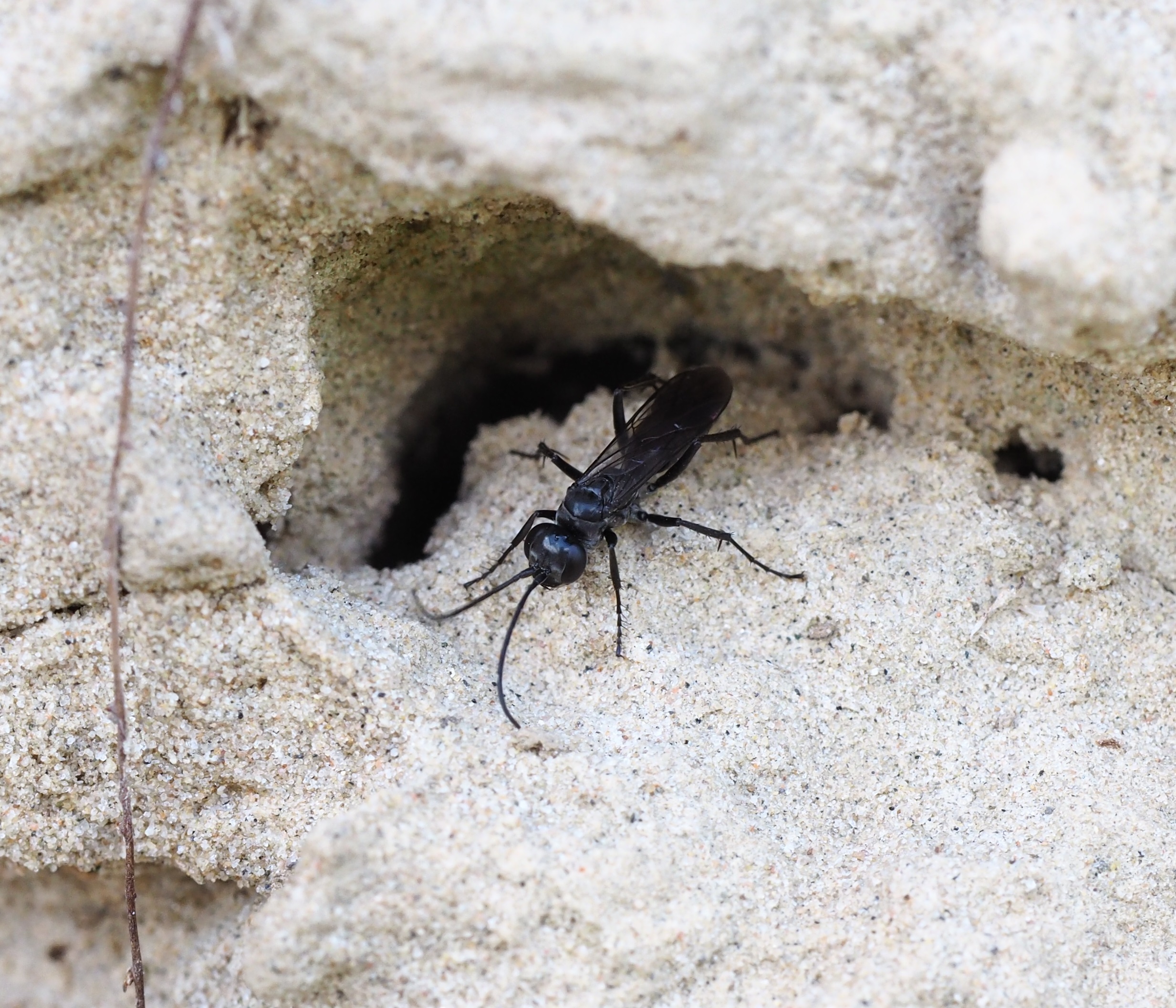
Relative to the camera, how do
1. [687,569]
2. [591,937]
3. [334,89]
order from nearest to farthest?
[334,89] < [591,937] < [687,569]

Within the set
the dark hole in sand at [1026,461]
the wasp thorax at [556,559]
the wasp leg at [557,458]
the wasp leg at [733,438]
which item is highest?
the dark hole in sand at [1026,461]

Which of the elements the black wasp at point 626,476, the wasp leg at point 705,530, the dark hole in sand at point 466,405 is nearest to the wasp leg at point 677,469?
the black wasp at point 626,476

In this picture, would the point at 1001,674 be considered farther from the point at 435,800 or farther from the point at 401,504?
the point at 401,504

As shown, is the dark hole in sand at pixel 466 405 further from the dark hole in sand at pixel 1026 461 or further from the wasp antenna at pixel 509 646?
the dark hole in sand at pixel 1026 461

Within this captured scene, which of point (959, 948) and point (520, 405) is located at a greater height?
point (959, 948)

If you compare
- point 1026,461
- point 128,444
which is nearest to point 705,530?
point 1026,461

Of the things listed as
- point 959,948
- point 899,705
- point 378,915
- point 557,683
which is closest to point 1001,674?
point 899,705

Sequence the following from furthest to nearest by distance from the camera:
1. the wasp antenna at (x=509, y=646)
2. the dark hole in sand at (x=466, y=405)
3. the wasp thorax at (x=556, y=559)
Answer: the dark hole in sand at (x=466, y=405), the wasp thorax at (x=556, y=559), the wasp antenna at (x=509, y=646)
